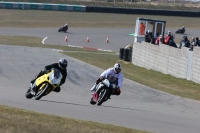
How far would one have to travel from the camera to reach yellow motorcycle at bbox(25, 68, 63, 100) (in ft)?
Result: 49.0

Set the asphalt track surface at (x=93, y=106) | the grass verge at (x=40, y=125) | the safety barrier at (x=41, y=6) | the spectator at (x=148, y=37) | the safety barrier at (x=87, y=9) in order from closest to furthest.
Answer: the grass verge at (x=40, y=125) < the asphalt track surface at (x=93, y=106) < the spectator at (x=148, y=37) < the safety barrier at (x=41, y=6) < the safety barrier at (x=87, y=9)

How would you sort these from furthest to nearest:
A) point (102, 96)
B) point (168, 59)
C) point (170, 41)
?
1. point (170, 41)
2. point (168, 59)
3. point (102, 96)

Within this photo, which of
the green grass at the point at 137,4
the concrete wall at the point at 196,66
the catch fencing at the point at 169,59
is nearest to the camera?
the concrete wall at the point at 196,66

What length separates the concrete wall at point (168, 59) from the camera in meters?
23.0

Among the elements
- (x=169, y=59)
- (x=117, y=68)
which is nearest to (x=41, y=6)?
(x=169, y=59)

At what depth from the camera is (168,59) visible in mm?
25328

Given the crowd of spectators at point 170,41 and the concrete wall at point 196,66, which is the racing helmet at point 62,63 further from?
the crowd of spectators at point 170,41

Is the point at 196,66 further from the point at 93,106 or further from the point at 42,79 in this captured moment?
the point at 42,79

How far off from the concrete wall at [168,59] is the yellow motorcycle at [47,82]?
902 cm

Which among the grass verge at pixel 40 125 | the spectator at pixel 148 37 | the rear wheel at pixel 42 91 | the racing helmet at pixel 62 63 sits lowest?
the spectator at pixel 148 37

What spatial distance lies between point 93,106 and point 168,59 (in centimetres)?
1076

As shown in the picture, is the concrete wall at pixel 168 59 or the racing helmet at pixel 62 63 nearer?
the racing helmet at pixel 62 63

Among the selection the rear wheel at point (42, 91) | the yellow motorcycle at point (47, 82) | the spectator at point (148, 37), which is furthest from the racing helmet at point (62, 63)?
the spectator at point (148, 37)

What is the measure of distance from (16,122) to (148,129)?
353 centimetres
